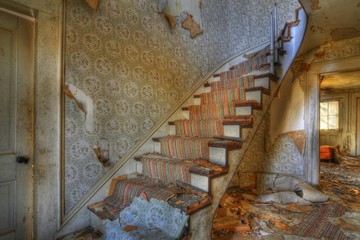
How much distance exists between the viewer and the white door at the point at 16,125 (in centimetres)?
143

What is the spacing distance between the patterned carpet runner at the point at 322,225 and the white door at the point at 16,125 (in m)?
2.66

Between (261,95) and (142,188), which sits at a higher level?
(261,95)

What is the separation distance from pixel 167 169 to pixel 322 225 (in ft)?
6.39

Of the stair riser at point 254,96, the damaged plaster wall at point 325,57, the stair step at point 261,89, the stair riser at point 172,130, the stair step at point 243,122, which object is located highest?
the damaged plaster wall at point 325,57

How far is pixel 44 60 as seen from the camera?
1566 millimetres

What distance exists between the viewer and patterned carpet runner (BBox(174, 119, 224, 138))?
2.02 m

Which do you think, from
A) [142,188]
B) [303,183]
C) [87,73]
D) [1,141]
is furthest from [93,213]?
[303,183]

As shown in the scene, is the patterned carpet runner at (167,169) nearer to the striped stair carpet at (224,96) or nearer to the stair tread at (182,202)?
the stair tread at (182,202)

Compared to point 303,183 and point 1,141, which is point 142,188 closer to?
point 1,141

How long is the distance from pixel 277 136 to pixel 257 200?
1.25m

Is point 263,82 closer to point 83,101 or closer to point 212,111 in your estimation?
point 212,111

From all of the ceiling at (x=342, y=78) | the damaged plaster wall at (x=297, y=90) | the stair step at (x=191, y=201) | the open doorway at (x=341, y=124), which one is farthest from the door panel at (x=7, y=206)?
the open doorway at (x=341, y=124)

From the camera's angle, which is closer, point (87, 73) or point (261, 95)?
point (87, 73)

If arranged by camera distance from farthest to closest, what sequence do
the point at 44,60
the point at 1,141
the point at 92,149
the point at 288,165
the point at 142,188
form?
the point at 288,165 < the point at 92,149 < the point at 142,188 < the point at 44,60 < the point at 1,141
